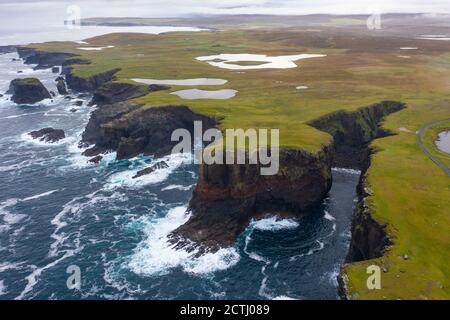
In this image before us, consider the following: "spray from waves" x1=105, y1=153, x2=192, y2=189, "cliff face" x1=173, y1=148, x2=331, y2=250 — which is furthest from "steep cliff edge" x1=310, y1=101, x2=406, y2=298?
"spray from waves" x1=105, y1=153, x2=192, y2=189

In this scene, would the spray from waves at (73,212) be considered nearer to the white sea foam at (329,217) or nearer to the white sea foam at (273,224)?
the white sea foam at (273,224)

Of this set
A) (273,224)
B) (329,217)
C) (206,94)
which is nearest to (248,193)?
(273,224)

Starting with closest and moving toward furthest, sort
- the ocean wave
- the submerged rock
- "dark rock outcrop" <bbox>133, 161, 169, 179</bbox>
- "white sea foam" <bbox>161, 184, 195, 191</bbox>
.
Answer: the ocean wave < "white sea foam" <bbox>161, 184, 195, 191</bbox> < "dark rock outcrop" <bbox>133, 161, 169, 179</bbox> < the submerged rock

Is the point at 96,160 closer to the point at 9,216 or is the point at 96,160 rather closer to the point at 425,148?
the point at 9,216

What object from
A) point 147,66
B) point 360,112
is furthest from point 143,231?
point 147,66

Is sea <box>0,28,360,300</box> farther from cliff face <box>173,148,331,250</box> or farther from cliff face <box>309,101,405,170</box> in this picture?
cliff face <box>309,101,405,170</box>

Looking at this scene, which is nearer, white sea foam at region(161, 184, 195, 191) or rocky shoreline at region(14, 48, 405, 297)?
rocky shoreline at region(14, 48, 405, 297)
